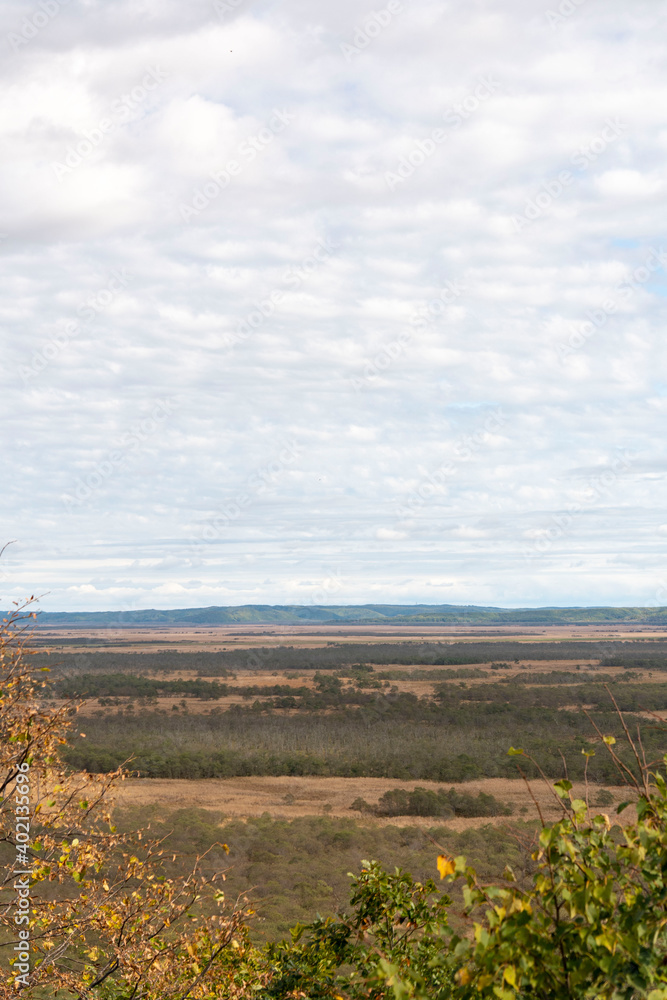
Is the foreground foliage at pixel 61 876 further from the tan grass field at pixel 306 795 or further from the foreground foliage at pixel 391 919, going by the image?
the tan grass field at pixel 306 795

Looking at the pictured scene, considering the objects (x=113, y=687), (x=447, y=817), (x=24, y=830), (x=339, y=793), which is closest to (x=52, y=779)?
(x=24, y=830)

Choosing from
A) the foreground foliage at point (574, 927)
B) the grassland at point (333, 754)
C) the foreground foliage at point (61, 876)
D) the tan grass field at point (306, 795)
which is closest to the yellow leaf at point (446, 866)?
the foreground foliage at point (574, 927)

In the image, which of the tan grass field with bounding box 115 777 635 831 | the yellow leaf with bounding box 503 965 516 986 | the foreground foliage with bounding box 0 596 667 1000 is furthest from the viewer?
the tan grass field with bounding box 115 777 635 831

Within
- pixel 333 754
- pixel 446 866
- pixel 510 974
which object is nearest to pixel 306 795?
pixel 333 754

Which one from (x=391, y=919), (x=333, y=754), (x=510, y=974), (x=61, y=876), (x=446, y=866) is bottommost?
(x=333, y=754)

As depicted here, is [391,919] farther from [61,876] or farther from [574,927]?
[574,927]

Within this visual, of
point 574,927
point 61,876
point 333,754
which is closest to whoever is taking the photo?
point 574,927

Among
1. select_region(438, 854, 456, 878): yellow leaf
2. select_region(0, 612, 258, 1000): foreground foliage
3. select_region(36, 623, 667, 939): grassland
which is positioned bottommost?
select_region(36, 623, 667, 939): grassland

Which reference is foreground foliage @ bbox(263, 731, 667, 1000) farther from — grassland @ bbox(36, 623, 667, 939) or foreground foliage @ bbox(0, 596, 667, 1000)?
grassland @ bbox(36, 623, 667, 939)

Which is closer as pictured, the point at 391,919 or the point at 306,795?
the point at 391,919

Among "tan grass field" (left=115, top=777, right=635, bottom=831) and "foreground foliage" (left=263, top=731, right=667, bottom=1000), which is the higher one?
"foreground foliage" (left=263, top=731, right=667, bottom=1000)

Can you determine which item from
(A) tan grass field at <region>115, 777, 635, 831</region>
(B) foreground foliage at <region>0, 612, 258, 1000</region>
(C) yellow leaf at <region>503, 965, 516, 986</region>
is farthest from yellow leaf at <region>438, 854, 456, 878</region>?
(A) tan grass field at <region>115, 777, 635, 831</region>

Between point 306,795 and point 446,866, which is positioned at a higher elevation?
point 446,866

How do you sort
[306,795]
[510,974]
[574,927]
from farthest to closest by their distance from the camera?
[306,795] < [574,927] < [510,974]
